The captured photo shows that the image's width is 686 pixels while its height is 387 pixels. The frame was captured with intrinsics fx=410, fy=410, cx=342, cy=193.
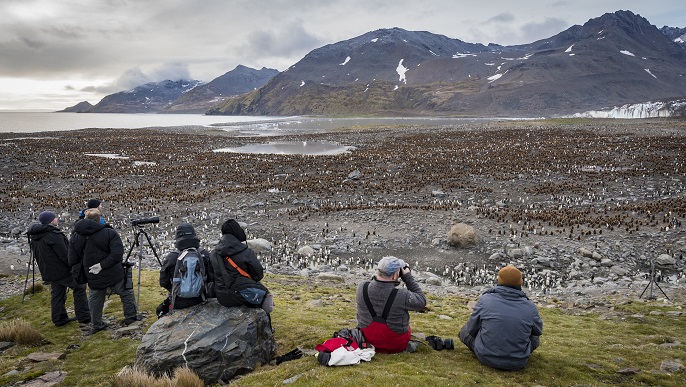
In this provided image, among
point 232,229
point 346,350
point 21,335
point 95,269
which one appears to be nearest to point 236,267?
point 232,229

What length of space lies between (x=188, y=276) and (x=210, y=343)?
1449 millimetres

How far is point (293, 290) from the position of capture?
535 inches

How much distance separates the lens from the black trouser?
32.0 feet

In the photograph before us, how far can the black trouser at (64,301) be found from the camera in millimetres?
9766

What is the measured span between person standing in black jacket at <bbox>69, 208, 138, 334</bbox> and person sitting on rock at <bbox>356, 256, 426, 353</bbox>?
570cm

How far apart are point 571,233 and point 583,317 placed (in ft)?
30.6

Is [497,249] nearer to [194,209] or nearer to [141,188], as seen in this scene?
[194,209]

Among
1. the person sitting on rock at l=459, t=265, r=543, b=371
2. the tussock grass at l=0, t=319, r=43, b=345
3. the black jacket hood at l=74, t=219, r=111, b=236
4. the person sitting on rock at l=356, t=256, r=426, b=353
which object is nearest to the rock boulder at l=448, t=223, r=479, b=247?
the person sitting on rock at l=459, t=265, r=543, b=371

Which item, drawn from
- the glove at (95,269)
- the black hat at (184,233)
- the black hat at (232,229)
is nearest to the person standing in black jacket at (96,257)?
the glove at (95,269)

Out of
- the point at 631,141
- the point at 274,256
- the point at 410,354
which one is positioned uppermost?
the point at 631,141

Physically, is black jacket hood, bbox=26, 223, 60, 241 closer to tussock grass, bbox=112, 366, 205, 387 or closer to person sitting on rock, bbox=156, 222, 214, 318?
person sitting on rock, bbox=156, 222, 214, 318

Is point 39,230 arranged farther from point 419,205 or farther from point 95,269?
point 419,205

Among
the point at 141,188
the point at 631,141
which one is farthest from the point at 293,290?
the point at 631,141

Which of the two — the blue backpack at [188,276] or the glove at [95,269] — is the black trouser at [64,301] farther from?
the blue backpack at [188,276]
